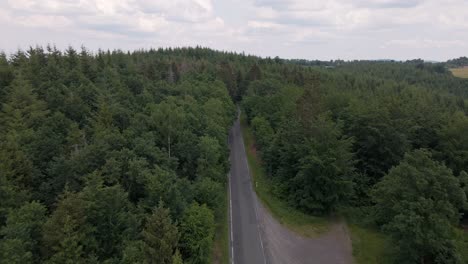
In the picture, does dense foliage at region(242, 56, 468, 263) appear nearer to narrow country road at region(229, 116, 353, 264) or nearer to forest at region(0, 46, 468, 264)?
forest at region(0, 46, 468, 264)

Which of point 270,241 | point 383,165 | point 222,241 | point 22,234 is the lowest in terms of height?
point 270,241

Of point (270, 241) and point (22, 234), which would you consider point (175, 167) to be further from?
point (22, 234)

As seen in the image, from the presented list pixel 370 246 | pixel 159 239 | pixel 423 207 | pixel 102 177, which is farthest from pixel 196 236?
pixel 423 207

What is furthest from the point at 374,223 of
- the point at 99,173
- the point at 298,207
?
the point at 99,173

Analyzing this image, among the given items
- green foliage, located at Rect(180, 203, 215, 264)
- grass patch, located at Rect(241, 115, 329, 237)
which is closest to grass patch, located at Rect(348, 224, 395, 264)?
grass patch, located at Rect(241, 115, 329, 237)

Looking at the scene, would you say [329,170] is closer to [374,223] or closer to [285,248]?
[374,223]

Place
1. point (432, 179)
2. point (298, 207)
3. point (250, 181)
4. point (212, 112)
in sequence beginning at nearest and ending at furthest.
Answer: point (432, 179), point (298, 207), point (250, 181), point (212, 112)

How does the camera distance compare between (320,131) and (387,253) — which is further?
(320,131)
